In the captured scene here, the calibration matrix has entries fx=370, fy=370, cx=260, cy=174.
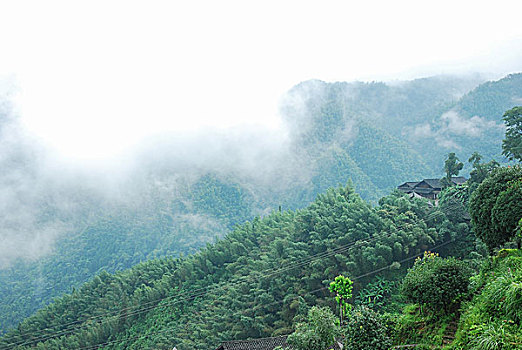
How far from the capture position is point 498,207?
948 cm

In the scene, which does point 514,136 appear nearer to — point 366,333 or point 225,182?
point 366,333

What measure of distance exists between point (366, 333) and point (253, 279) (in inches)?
696

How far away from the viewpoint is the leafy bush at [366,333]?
8.66 meters

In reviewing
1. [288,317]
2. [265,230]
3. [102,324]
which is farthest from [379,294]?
[102,324]

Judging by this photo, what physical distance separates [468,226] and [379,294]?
649 centimetres

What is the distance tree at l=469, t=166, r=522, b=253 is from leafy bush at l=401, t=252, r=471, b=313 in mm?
1869

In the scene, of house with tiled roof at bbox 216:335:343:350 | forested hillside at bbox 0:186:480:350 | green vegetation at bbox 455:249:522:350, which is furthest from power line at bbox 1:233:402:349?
green vegetation at bbox 455:249:522:350

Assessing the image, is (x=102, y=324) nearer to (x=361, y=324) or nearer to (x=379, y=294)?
(x=379, y=294)

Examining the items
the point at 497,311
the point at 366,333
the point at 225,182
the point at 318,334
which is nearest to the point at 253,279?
the point at 318,334

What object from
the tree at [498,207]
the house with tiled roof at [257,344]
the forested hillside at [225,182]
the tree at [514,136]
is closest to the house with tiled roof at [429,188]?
the tree at [514,136]

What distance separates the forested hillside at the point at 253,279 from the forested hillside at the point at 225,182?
122 ft

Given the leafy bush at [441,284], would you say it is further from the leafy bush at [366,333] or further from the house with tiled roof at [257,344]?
the house with tiled roof at [257,344]

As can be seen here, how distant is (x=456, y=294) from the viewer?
8227mm

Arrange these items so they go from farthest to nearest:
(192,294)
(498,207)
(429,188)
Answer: (192,294) → (429,188) → (498,207)
